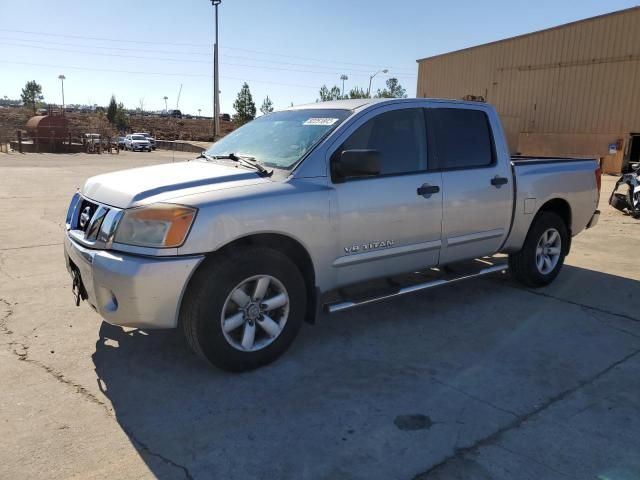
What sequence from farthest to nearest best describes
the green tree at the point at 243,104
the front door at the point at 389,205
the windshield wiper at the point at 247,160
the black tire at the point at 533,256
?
the green tree at the point at 243,104
the black tire at the point at 533,256
the front door at the point at 389,205
the windshield wiper at the point at 247,160

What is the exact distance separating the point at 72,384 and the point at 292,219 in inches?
70.6

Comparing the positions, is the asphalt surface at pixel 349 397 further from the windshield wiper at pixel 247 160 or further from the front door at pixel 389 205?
the windshield wiper at pixel 247 160

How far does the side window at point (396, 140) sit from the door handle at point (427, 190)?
17 centimetres

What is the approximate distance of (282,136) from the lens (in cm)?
429

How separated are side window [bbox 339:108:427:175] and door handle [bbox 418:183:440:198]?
0.54ft

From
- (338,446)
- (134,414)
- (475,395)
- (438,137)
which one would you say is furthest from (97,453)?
(438,137)

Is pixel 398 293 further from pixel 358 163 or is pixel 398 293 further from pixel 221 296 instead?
pixel 221 296

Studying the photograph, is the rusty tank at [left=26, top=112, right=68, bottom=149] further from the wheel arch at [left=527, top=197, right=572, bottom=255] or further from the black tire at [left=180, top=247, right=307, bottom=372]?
the black tire at [left=180, top=247, right=307, bottom=372]

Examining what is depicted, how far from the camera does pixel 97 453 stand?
269 cm

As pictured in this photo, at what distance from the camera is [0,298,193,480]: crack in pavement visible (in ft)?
8.75

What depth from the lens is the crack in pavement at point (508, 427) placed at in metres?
2.62

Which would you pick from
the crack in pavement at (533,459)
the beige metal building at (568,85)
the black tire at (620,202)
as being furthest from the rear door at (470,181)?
the beige metal building at (568,85)

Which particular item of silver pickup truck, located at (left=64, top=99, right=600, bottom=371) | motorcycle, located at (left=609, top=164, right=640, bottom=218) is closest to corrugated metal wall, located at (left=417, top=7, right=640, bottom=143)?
motorcycle, located at (left=609, top=164, right=640, bottom=218)

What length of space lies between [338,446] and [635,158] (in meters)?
27.2
